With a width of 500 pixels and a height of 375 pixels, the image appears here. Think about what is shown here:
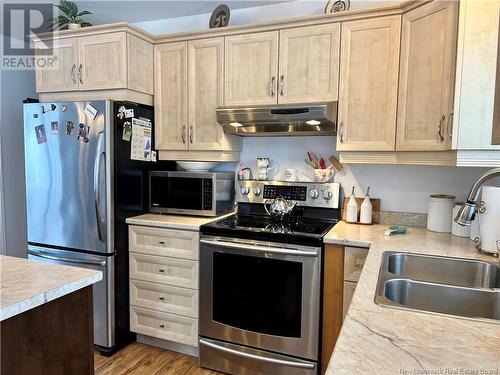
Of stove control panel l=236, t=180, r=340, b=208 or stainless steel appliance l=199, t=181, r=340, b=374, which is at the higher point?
stove control panel l=236, t=180, r=340, b=208

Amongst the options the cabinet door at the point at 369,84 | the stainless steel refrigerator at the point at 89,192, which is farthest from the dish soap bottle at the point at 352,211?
the stainless steel refrigerator at the point at 89,192

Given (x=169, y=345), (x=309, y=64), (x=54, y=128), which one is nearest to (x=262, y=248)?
(x=169, y=345)

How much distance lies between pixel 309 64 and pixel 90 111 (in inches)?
57.8

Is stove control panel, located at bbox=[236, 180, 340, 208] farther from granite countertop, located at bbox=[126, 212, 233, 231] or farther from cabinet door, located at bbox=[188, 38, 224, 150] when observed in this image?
cabinet door, located at bbox=[188, 38, 224, 150]

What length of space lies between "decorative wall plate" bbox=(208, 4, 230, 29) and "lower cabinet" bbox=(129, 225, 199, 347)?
5.03ft

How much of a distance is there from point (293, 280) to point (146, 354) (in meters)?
1.22

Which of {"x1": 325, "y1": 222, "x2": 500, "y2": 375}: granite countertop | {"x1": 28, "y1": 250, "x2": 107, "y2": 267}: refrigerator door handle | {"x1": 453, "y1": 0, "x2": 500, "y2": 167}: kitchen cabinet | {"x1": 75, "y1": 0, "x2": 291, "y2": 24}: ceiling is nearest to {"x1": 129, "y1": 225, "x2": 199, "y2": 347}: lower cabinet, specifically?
{"x1": 28, "y1": 250, "x2": 107, "y2": 267}: refrigerator door handle

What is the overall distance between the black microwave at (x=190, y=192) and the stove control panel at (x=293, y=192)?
5.5 inches

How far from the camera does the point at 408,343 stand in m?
0.80

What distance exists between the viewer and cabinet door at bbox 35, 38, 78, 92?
2527 mm

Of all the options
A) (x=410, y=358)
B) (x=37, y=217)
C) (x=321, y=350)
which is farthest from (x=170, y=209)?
(x=410, y=358)

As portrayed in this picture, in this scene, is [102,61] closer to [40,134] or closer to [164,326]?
[40,134]

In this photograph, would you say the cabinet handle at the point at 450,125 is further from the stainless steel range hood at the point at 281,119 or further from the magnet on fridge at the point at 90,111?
the magnet on fridge at the point at 90,111

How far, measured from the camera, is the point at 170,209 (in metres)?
2.58
